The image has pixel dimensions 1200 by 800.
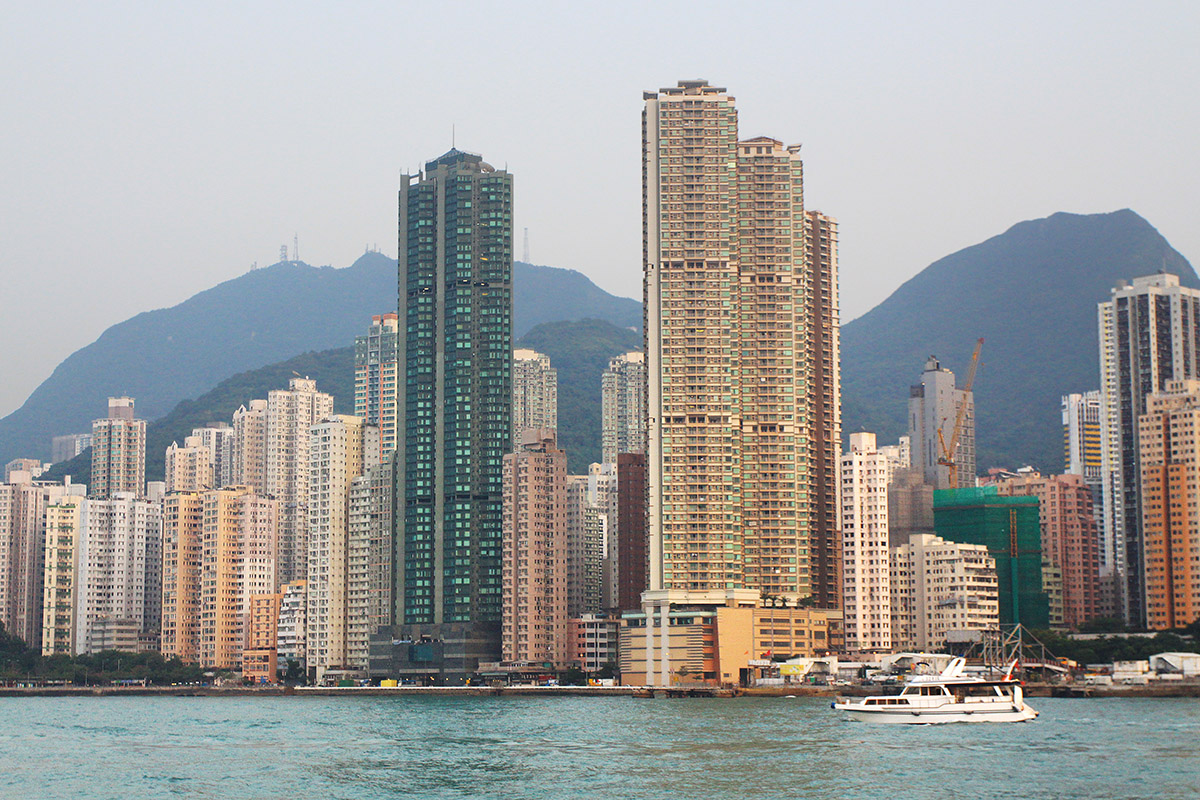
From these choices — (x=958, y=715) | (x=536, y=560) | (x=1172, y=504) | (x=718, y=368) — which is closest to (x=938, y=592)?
(x=1172, y=504)

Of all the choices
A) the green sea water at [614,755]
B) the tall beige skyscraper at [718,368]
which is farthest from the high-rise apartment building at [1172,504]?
the green sea water at [614,755]

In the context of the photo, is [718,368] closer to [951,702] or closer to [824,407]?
[824,407]

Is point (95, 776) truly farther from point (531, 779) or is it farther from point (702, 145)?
point (702, 145)

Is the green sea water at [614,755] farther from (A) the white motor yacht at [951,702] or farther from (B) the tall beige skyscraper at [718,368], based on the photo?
(B) the tall beige skyscraper at [718,368]

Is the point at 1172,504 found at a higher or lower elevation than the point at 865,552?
higher

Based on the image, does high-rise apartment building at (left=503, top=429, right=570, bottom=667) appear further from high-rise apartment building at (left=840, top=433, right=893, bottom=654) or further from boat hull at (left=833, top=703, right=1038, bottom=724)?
boat hull at (left=833, top=703, right=1038, bottom=724)

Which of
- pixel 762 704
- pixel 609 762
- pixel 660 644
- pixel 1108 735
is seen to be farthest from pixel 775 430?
pixel 609 762
